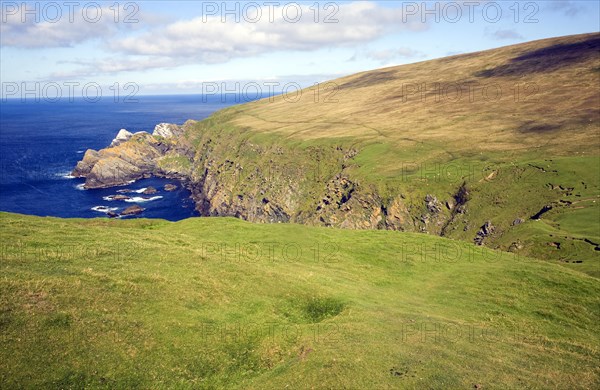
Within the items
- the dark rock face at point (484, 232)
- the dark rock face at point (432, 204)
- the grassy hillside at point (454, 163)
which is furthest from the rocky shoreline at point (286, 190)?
the dark rock face at point (484, 232)

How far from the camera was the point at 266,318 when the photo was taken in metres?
29.5

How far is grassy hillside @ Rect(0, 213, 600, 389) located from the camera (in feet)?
73.0

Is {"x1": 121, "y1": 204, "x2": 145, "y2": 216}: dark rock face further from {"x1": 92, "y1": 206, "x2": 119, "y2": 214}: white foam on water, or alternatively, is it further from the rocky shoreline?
the rocky shoreline

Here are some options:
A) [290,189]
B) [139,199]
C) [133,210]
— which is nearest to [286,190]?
[290,189]

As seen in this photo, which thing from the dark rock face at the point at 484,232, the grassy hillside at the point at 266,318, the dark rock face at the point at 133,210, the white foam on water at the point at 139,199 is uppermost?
the grassy hillside at the point at 266,318

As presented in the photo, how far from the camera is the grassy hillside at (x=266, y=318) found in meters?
22.2

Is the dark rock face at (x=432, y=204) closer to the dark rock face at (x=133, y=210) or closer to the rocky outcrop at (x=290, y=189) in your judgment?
the rocky outcrop at (x=290, y=189)

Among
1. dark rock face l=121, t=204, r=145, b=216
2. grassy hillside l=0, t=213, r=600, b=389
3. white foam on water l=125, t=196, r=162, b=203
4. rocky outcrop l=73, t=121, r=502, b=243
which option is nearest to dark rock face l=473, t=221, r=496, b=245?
rocky outcrop l=73, t=121, r=502, b=243

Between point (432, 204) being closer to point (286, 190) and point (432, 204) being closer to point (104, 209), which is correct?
point (286, 190)

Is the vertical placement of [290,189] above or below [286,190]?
above

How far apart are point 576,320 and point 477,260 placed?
15.9 meters

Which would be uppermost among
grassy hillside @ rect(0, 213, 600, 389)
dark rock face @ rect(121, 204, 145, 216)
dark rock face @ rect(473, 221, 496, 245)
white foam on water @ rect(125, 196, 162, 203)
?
grassy hillside @ rect(0, 213, 600, 389)

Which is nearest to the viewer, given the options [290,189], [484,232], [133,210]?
[484,232]

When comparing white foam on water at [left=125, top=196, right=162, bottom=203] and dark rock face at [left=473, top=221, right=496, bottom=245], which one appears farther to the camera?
white foam on water at [left=125, top=196, right=162, bottom=203]
